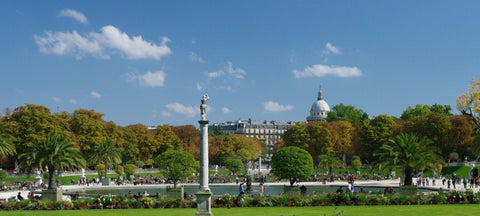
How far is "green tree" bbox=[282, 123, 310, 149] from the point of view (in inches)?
3590

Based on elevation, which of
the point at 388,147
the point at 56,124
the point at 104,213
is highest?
the point at 56,124

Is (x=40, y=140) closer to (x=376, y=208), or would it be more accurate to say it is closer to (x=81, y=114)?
(x=81, y=114)

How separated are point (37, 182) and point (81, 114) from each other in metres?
23.6

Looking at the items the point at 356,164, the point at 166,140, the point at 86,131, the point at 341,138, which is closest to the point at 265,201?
the point at 356,164

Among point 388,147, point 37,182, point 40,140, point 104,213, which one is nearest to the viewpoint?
point 104,213

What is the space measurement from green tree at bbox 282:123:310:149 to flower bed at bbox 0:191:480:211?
6308 centimetres

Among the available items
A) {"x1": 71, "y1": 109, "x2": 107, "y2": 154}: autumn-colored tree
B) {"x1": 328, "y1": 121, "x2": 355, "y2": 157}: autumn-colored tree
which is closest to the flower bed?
{"x1": 71, "y1": 109, "x2": 107, "y2": 154}: autumn-colored tree

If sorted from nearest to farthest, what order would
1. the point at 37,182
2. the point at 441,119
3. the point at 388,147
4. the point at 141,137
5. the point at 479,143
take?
the point at 388,147 → the point at 479,143 → the point at 37,182 → the point at 441,119 → the point at 141,137

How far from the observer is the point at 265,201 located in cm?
2773

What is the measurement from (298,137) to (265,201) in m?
64.8

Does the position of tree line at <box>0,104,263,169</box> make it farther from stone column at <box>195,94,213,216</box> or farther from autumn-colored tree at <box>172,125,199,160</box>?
stone column at <box>195,94,213,216</box>

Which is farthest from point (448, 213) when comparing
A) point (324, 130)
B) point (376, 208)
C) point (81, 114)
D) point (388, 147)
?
point (324, 130)

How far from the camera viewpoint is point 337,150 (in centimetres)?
9225

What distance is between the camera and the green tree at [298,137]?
9119 centimetres
